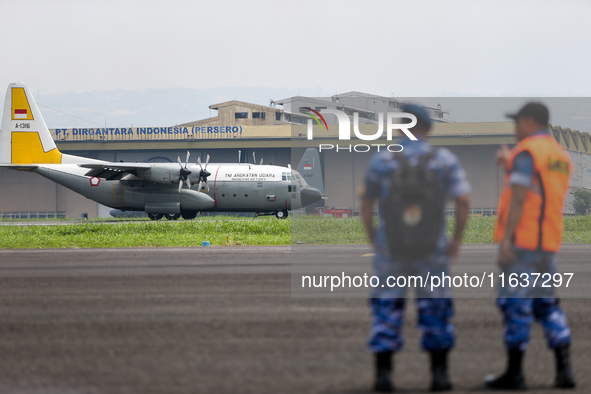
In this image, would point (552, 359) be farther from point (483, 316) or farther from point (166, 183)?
point (166, 183)

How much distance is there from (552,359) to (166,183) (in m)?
32.7

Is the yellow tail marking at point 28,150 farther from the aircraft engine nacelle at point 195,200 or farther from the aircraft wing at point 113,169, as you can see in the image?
the aircraft engine nacelle at point 195,200

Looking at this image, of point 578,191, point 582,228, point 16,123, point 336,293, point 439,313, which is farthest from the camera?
point 16,123

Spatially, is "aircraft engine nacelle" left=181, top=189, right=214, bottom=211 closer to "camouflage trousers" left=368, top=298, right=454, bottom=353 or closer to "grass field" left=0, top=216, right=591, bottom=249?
"grass field" left=0, top=216, right=591, bottom=249

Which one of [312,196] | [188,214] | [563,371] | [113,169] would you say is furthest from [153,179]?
[563,371]

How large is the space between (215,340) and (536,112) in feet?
12.6

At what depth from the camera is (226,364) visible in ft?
18.3

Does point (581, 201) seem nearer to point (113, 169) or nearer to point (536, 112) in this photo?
point (536, 112)

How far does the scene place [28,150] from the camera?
40.5m

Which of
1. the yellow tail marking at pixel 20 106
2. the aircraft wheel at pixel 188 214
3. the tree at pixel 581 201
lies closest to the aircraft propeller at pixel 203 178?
the aircraft wheel at pixel 188 214

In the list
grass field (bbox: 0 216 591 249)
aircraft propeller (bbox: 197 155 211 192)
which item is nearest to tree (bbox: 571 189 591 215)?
grass field (bbox: 0 216 591 249)

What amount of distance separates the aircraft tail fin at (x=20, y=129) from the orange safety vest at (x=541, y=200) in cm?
4031

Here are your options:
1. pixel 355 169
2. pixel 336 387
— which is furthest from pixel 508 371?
pixel 355 169

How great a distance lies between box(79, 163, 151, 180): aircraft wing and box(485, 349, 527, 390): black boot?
33102 millimetres
